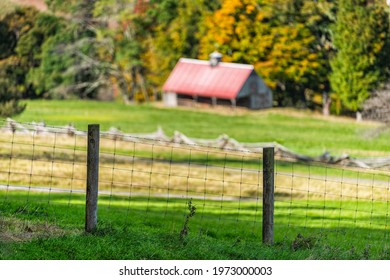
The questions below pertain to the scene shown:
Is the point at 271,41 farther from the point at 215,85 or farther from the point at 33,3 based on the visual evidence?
the point at 33,3

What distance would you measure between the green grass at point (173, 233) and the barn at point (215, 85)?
640 centimetres

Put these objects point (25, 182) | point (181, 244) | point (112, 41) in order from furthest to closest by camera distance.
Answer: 1. point (112, 41)
2. point (25, 182)
3. point (181, 244)

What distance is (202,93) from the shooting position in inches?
1040

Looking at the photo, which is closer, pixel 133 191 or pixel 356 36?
pixel 133 191

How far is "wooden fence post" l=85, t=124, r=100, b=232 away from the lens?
1195cm

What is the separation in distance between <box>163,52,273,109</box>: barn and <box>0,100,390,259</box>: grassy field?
1.10 feet

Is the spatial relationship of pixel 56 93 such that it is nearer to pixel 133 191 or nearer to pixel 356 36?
pixel 133 191

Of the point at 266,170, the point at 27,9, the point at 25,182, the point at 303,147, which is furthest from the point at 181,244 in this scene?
the point at 27,9

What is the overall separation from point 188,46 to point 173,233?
13827mm

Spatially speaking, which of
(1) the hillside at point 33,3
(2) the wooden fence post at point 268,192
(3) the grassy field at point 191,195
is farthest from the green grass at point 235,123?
(2) the wooden fence post at point 268,192

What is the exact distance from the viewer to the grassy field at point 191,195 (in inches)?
472

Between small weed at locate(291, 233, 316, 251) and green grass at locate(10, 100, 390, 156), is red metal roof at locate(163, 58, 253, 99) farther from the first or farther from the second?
small weed at locate(291, 233, 316, 251)

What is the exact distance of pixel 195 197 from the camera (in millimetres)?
22016

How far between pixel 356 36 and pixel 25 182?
826cm
